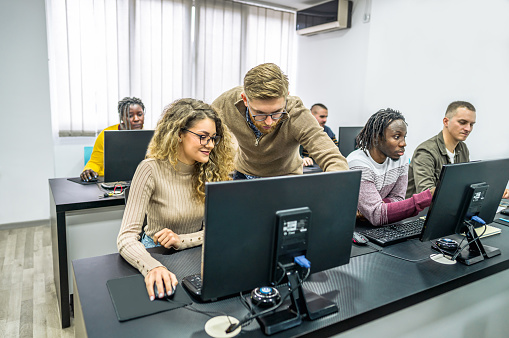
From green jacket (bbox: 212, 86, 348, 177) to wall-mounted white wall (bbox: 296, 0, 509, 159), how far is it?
2.11m

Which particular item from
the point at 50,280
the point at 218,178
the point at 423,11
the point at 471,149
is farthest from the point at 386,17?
the point at 50,280

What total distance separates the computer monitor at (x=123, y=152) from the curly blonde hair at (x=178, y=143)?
652 mm

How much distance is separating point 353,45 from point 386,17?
0.49 meters

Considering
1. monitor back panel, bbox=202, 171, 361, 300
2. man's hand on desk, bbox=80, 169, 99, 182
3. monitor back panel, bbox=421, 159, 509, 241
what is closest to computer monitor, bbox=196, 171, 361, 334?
monitor back panel, bbox=202, 171, 361, 300

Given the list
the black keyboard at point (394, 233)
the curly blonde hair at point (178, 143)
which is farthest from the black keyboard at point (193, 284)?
the black keyboard at point (394, 233)

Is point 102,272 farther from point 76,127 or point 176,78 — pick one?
point 176,78

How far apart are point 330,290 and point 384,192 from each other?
2.73 ft

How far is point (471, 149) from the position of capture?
322 centimetres

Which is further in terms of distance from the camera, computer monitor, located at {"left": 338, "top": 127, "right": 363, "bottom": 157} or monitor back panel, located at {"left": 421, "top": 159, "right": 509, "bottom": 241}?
computer monitor, located at {"left": 338, "top": 127, "right": 363, "bottom": 157}

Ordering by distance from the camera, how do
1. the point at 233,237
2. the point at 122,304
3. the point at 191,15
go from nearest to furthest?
1. the point at 233,237
2. the point at 122,304
3. the point at 191,15

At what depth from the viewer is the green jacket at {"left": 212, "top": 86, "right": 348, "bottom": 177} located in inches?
60.3

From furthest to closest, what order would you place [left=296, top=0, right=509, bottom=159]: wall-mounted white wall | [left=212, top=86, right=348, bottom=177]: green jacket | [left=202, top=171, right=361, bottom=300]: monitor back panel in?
1. [left=296, top=0, right=509, bottom=159]: wall-mounted white wall
2. [left=212, top=86, right=348, bottom=177]: green jacket
3. [left=202, top=171, right=361, bottom=300]: monitor back panel

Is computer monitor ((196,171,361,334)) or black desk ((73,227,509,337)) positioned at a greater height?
computer monitor ((196,171,361,334))

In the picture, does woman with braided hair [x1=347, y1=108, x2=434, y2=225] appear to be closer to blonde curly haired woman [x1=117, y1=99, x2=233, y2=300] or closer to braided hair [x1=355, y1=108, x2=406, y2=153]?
braided hair [x1=355, y1=108, x2=406, y2=153]
